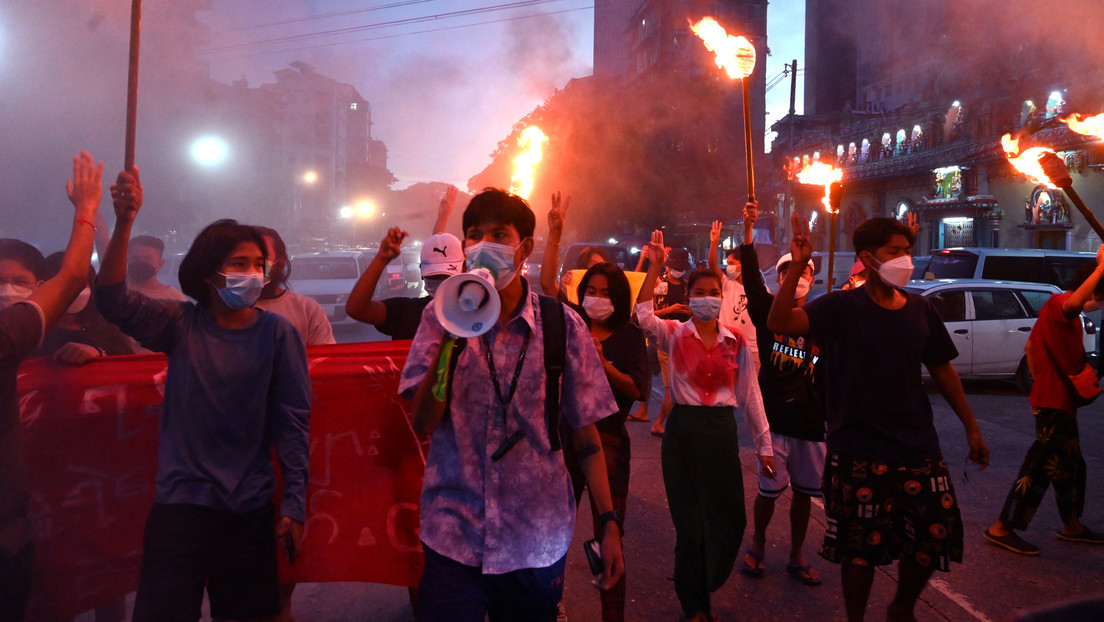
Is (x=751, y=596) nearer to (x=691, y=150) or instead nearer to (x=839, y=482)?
(x=839, y=482)

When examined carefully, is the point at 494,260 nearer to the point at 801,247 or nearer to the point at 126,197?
the point at 126,197

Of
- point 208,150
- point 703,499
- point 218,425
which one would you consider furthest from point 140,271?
point 208,150

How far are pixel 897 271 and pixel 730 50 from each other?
2225 millimetres

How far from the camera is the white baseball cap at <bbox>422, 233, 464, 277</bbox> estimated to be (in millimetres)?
3396

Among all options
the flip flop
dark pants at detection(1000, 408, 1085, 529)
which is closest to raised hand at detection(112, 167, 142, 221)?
the flip flop

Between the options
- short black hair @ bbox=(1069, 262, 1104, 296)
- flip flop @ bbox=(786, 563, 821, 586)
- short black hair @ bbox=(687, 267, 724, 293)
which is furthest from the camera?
short black hair @ bbox=(1069, 262, 1104, 296)

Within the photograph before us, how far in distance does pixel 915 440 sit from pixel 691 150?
1137 inches

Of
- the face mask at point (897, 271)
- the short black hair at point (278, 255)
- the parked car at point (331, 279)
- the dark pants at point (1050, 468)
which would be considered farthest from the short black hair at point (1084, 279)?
the parked car at point (331, 279)

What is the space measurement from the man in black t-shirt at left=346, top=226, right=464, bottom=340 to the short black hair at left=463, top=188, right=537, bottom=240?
809 mm

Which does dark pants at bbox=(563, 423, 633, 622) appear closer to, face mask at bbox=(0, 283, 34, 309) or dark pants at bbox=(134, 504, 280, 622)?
dark pants at bbox=(134, 504, 280, 622)

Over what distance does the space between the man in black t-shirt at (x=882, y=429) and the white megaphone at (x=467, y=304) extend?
1850mm

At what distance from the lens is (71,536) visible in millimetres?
→ 3111

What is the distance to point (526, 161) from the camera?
8.07 meters

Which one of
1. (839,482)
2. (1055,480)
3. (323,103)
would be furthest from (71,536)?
(323,103)
